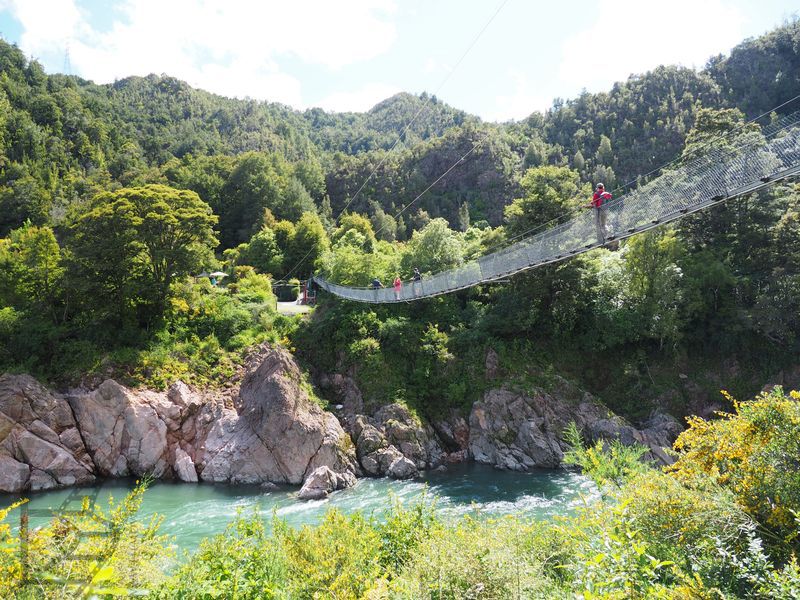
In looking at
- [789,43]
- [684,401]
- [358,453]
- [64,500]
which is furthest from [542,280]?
[789,43]

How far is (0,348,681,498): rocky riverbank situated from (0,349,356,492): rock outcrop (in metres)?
0.03

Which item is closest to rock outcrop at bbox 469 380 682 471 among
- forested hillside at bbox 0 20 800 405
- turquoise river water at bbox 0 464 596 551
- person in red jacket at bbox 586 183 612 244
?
turquoise river water at bbox 0 464 596 551

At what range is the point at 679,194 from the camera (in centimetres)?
786

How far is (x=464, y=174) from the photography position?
1674 inches

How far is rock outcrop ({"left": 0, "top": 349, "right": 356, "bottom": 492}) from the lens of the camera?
13148 mm

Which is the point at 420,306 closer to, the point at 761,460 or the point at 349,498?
the point at 349,498

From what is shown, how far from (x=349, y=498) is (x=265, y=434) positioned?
327 centimetres

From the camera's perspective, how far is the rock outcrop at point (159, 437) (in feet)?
43.1

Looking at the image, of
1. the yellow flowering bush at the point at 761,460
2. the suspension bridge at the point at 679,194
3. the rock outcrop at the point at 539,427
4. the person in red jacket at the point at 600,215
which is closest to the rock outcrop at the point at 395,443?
the rock outcrop at the point at 539,427

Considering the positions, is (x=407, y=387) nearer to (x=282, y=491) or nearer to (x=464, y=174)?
(x=282, y=491)

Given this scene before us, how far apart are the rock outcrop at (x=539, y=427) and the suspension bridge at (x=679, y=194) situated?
5.71m

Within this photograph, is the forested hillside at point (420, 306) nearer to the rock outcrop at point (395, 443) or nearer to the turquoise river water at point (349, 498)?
the rock outcrop at point (395, 443)

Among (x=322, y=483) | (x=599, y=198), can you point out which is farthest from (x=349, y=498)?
(x=599, y=198)

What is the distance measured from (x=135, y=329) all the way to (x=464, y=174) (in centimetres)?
3148
